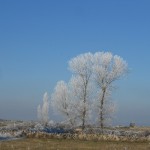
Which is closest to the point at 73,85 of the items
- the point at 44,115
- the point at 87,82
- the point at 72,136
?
the point at 87,82

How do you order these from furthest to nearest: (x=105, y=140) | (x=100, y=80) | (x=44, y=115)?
(x=44, y=115) < (x=100, y=80) < (x=105, y=140)

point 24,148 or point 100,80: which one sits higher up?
point 100,80

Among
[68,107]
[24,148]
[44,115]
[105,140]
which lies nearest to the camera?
[24,148]

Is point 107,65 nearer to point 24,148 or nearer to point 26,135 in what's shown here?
point 26,135

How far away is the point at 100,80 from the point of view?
205 ft

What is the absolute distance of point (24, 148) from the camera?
29000 millimetres

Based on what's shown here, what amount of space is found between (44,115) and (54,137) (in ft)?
188

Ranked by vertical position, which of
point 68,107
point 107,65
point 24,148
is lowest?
point 24,148

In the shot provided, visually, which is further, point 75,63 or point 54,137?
point 75,63

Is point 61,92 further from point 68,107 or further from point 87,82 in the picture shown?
point 87,82

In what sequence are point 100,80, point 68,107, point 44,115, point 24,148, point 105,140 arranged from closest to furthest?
point 24,148 < point 105,140 < point 100,80 < point 68,107 < point 44,115

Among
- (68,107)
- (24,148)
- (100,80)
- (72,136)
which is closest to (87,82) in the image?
(100,80)

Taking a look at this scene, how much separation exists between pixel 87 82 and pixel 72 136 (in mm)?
22608

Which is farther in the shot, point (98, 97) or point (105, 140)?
point (98, 97)
